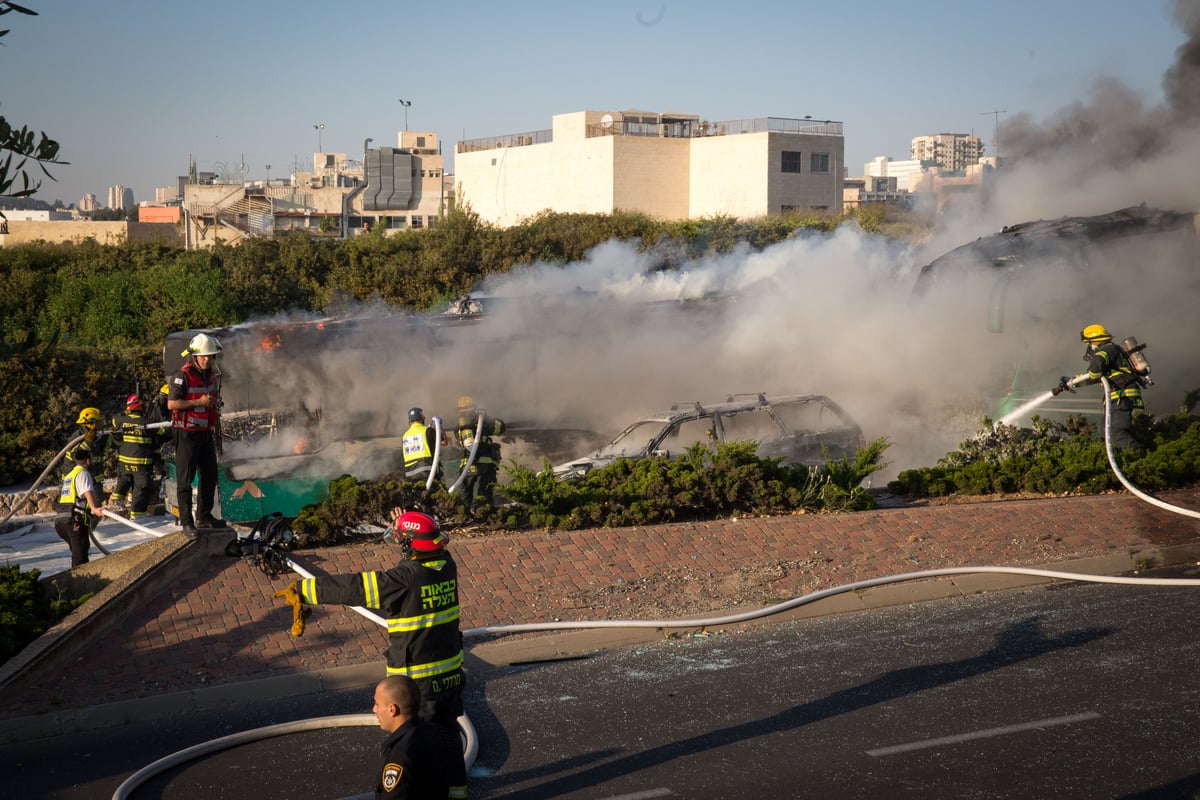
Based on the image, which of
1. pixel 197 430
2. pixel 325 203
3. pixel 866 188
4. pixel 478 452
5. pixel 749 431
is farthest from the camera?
pixel 866 188

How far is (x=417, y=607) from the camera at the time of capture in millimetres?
5336

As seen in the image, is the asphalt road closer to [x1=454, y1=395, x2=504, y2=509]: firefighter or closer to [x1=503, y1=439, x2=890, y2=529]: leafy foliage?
[x1=503, y1=439, x2=890, y2=529]: leafy foliage

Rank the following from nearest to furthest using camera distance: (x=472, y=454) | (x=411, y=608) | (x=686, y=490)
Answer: (x=411, y=608) < (x=686, y=490) < (x=472, y=454)

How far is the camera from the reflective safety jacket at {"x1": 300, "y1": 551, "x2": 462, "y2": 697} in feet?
17.3

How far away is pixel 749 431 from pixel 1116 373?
4070 millimetres

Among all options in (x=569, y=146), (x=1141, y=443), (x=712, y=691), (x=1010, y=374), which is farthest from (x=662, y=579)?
(x=569, y=146)

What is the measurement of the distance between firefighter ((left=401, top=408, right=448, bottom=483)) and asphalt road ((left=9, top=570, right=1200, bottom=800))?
3832mm

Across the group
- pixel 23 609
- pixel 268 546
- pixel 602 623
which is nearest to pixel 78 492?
pixel 23 609

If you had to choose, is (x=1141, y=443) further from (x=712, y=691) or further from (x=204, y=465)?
(x=204, y=465)

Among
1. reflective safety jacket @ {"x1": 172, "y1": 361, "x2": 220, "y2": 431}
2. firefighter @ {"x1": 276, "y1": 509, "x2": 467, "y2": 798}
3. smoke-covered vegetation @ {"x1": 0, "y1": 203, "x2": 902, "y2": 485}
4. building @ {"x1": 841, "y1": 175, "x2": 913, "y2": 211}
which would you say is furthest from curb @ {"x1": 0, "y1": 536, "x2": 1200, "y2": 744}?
building @ {"x1": 841, "y1": 175, "x2": 913, "y2": 211}

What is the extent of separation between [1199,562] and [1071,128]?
43.2 ft

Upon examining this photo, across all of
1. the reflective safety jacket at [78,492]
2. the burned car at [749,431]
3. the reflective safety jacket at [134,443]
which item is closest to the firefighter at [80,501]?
the reflective safety jacket at [78,492]

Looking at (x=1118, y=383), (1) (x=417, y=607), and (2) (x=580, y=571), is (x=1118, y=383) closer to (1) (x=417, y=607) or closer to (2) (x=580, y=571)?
(2) (x=580, y=571)

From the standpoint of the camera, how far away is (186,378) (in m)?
9.37
